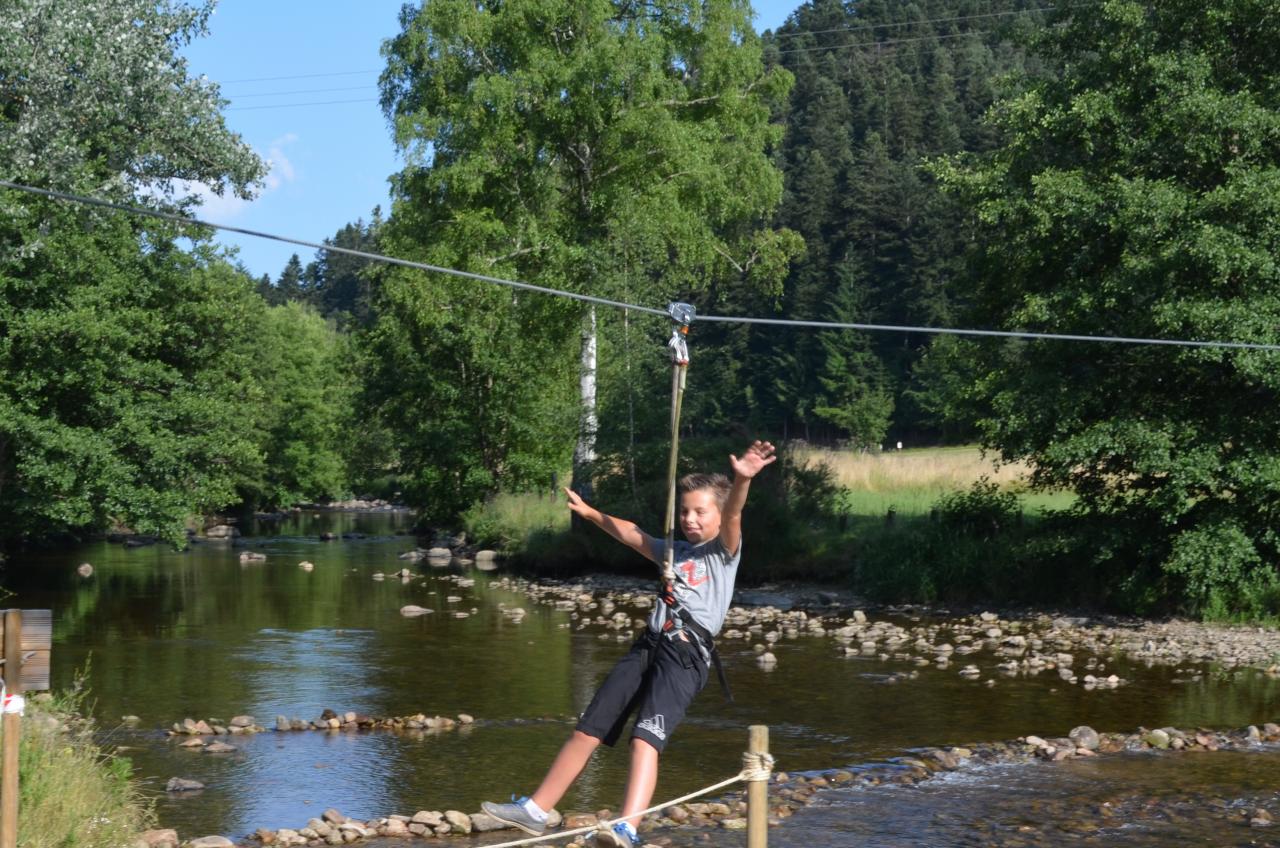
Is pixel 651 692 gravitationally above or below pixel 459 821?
above

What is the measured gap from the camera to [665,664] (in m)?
7.38

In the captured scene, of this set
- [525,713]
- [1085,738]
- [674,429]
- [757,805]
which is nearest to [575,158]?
[525,713]

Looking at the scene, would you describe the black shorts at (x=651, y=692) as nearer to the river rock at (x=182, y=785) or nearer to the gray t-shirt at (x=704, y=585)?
the gray t-shirt at (x=704, y=585)

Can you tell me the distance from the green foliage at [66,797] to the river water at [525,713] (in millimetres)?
1784

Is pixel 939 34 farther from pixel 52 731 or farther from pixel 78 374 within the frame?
pixel 52 731

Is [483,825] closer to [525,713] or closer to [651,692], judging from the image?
[651,692]

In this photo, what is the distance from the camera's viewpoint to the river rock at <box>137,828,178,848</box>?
31.4 feet

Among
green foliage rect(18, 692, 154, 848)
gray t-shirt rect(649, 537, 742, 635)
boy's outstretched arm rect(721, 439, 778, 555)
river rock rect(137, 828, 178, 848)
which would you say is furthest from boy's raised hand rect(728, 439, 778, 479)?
river rock rect(137, 828, 178, 848)

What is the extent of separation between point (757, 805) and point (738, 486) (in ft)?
5.30

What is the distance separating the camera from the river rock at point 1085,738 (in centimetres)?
1368

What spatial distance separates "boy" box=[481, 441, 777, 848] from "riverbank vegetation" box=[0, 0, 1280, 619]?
14.0 meters

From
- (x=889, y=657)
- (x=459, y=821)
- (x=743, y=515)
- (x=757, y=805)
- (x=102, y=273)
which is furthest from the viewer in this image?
(x=743, y=515)

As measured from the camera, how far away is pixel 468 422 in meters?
43.9

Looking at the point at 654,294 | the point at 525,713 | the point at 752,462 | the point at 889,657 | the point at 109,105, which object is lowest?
the point at 525,713
